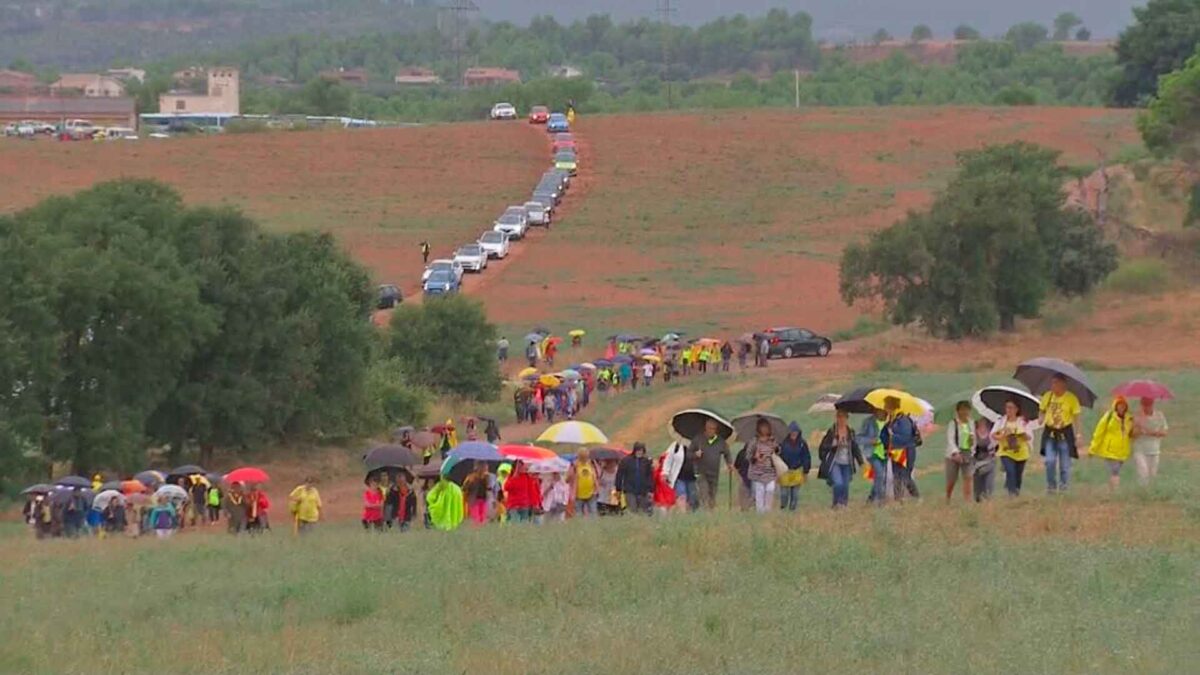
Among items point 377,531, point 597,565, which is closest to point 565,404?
point 377,531

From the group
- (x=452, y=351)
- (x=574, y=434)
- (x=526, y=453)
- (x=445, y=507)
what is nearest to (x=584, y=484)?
(x=445, y=507)

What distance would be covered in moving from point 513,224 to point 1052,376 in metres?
66.5

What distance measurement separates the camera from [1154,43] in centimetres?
11644

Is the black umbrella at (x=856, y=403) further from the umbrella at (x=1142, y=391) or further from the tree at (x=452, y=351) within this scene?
the tree at (x=452, y=351)

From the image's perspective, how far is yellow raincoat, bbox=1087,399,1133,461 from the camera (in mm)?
23188

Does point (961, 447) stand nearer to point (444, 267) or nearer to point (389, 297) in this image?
point (389, 297)

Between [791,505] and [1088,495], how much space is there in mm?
3237

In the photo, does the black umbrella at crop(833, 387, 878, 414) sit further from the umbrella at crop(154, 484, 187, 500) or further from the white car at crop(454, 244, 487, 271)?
the white car at crop(454, 244, 487, 271)

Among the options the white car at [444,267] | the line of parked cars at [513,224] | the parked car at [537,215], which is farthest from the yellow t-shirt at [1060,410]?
the parked car at [537,215]

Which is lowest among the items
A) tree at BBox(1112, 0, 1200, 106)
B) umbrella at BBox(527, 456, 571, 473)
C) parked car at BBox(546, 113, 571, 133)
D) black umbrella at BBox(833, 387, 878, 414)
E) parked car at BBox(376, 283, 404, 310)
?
parked car at BBox(376, 283, 404, 310)

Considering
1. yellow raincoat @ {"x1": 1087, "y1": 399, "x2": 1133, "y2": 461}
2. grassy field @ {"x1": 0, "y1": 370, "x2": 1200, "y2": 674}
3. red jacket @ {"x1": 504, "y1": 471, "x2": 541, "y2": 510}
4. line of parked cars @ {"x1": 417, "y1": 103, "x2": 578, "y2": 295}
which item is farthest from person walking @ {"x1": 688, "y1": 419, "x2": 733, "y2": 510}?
line of parked cars @ {"x1": 417, "y1": 103, "x2": 578, "y2": 295}

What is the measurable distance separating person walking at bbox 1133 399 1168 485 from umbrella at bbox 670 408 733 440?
4.41 meters

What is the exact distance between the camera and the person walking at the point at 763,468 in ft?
77.4

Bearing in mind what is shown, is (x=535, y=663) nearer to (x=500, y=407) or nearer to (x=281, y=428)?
(x=281, y=428)
